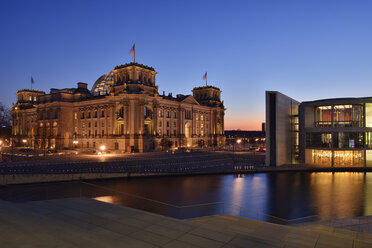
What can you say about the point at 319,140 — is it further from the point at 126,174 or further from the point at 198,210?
the point at 198,210

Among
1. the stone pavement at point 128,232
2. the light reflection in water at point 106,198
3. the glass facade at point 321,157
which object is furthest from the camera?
the glass facade at point 321,157

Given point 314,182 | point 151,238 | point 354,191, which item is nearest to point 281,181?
point 314,182

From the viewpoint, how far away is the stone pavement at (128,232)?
9.45m

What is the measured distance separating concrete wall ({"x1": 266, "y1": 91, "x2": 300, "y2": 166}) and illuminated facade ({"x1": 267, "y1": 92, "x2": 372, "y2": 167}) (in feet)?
4.14

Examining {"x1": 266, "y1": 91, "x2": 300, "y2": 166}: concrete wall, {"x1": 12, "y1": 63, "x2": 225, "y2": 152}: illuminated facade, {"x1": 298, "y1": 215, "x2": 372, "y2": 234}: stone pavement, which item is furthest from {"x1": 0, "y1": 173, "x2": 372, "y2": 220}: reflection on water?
{"x1": 12, "y1": 63, "x2": 225, "y2": 152}: illuminated facade

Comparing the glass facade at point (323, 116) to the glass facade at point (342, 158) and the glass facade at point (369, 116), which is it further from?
the glass facade at point (369, 116)

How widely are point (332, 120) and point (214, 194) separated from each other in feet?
A: 119

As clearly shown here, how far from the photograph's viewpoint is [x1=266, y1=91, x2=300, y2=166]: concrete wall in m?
50.4

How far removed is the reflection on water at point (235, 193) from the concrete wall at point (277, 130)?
444 inches

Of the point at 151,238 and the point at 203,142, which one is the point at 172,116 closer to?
the point at 203,142

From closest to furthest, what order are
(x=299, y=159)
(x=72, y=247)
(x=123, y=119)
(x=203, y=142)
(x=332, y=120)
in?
(x=72, y=247) < (x=332, y=120) < (x=299, y=159) < (x=123, y=119) < (x=203, y=142)

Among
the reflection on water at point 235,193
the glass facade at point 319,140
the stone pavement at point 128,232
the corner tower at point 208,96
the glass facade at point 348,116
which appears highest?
the corner tower at point 208,96

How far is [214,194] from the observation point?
Answer: 28078 mm

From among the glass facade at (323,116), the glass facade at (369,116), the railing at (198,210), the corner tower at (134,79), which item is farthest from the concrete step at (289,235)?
the corner tower at (134,79)
